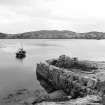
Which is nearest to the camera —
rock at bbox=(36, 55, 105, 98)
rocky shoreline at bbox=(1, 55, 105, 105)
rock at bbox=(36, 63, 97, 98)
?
rocky shoreline at bbox=(1, 55, 105, 105)

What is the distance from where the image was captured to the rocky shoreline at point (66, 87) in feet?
61.0

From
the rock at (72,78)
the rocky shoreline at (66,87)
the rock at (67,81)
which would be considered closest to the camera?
the rocky shoreline at (66,87)

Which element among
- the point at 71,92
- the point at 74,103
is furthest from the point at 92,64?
the point at 74,103

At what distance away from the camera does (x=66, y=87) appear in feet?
88.4

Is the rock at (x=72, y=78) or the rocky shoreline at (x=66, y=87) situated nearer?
the rocky shoreline at (x=66, y=87)

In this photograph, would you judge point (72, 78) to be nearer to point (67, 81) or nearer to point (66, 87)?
point (67, 81)

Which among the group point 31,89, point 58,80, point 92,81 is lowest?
point 31,89

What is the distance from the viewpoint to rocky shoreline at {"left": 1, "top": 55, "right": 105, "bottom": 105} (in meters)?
18.6

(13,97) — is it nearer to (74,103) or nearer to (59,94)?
(59,94)

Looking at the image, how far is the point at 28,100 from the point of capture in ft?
82.3

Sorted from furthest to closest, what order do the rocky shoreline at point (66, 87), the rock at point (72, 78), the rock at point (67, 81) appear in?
1. the rock at point (67, 81)
2. the rock at point (72, 78)
3. the rocky shoreline at point (66, 87)

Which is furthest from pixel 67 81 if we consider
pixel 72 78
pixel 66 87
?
pixel 72 78

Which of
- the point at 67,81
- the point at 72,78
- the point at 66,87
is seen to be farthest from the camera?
the point at 66,87

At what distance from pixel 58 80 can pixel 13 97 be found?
29.3 ft
